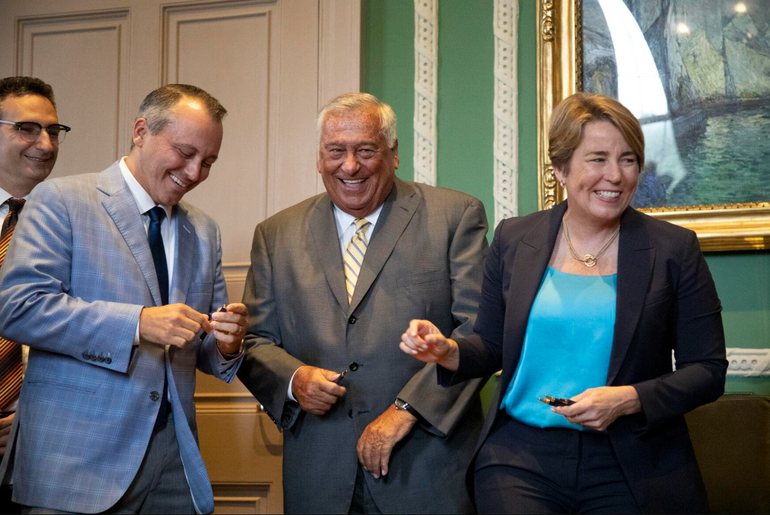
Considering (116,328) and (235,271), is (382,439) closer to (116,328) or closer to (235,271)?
(116,328)

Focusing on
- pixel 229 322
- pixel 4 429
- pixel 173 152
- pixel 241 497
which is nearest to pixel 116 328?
pixel 229 322

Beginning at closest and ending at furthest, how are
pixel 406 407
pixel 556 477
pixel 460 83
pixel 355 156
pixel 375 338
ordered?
pixel 556 477 < pixel 406 407 < pixel 375 338 < pixel 355 156 < pixel 460 83

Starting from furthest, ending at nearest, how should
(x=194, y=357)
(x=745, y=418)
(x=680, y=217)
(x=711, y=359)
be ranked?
(x=680, y=217)
(x=745, y=418)
(x=194, y=357)
(x=711, y=359)

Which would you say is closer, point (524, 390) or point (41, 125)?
point (524, 390)

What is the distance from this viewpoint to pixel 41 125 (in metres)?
3.04

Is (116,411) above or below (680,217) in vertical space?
below

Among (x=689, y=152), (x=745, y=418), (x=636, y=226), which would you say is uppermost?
(x=689, y=152)

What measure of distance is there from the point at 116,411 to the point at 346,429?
786mm

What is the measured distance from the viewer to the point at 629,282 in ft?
7.17

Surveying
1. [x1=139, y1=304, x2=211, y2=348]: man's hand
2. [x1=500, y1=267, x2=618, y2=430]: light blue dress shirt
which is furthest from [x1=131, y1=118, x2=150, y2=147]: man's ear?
[x1=500, y1=267, x2=618, y2=430]: light blue dress shirt

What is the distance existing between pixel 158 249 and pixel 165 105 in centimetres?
46

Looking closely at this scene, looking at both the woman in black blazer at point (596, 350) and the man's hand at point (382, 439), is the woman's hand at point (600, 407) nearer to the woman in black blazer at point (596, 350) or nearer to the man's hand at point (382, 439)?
the woman in black blazer at point (596, 350)

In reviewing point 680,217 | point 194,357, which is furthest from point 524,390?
point 680,217

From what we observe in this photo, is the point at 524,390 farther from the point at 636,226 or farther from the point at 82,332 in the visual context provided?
the point at 82,332
